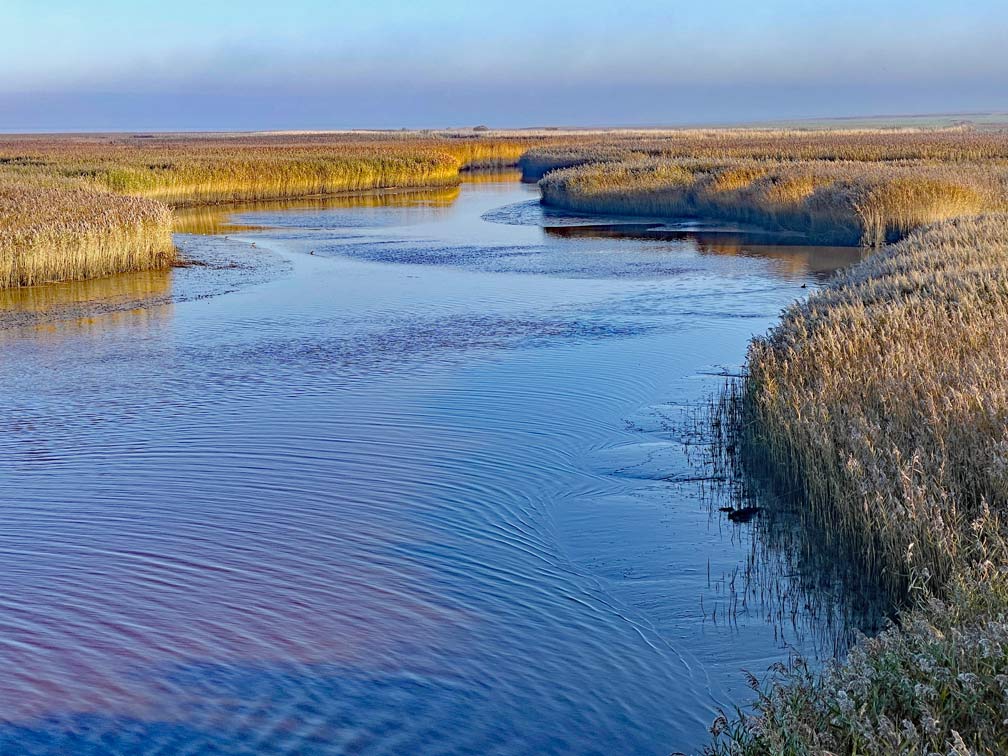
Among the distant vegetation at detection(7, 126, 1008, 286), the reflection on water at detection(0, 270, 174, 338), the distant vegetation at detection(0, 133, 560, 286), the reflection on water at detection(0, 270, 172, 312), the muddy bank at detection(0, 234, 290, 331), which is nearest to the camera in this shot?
the reflection on water at detection(0, 270, 174, 338)

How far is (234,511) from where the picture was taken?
805 cm

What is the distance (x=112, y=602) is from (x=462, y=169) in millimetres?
61894

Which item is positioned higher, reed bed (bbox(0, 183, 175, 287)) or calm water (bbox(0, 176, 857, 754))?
reed bed (bbox(0, 183, 175, 287))

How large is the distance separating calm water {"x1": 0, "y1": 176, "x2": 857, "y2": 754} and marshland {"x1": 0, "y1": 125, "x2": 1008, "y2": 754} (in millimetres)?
28

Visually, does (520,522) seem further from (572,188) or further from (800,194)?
(572,188)

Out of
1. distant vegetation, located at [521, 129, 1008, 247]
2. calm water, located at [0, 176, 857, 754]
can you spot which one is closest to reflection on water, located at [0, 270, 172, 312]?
calm water, located at [0, 176, 857, 754]

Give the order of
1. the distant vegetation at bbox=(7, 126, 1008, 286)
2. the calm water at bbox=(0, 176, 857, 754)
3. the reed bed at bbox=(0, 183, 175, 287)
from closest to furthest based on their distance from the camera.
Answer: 1. the calm water at bbox=(0, 176, 857, 754)
2. the reed bed at bbox=(0, 183, 175, 287)
3. the distant vegetation at bbox=(7, 126, 1008, 286)

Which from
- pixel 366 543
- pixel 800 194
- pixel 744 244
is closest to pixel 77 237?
pixel 744 244

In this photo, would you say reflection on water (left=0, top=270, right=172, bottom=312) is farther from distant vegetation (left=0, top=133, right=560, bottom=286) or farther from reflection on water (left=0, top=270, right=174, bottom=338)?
distant vegetation (left=0, top=133, right=560, bottom=286)

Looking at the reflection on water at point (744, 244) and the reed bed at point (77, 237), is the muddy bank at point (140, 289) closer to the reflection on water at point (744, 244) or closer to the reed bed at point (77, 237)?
the reed bed at point (77, 237)

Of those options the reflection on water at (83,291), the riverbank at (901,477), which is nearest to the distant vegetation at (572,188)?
the reflection on water at (83,291)

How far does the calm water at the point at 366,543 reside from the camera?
5.27m

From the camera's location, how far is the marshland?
16.6 ft

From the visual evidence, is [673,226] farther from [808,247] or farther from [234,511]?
[234,511]
